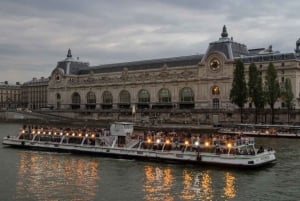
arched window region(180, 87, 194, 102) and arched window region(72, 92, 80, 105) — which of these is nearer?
arched window region(180, 87, 194, 102)

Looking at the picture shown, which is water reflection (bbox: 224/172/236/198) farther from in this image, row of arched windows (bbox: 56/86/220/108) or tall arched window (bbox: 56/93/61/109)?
tall arched window (bbox: 56/93/61/109)

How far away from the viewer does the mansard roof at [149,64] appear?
14962 cm

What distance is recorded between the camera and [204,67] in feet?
454

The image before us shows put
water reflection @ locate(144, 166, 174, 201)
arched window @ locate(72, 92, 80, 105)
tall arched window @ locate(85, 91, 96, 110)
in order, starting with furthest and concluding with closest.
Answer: arched window @ locate(72, 92, 80, 105) < tall arched window @ locate(85, 91, 96, 110) < water reflection @ locate(144, 166, 174, 201)

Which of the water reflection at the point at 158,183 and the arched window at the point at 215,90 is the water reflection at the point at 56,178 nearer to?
the water reflection at the point at 158,183

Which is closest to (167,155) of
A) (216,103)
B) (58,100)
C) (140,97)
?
(216,103)

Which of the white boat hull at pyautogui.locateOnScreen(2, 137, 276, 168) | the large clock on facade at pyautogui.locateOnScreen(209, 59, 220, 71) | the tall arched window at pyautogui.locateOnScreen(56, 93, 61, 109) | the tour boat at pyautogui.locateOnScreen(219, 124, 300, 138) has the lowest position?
the white boat hull at pyautogui.locateOnScreen(2, 137, 276, 168)

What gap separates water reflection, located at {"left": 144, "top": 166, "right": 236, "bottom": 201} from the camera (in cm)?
3722

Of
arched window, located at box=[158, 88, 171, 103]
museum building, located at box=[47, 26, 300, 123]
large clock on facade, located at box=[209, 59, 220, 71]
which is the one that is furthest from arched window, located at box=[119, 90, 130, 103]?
large clock on facade, located at box=[209, 59, 220, 71]

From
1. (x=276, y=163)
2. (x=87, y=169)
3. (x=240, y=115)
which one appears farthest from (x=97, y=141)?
(x=240, y=115)

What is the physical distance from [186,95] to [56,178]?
101330 millimetres

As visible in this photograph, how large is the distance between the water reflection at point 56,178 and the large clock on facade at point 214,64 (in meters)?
82.2

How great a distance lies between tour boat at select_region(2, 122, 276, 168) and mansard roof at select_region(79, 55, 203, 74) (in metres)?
85.3

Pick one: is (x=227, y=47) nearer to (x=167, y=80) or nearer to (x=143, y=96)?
(x=167, y=80)
